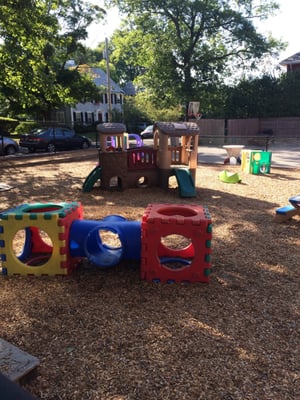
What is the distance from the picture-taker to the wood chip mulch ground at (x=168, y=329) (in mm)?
2391

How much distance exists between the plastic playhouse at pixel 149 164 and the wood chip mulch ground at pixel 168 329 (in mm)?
3792

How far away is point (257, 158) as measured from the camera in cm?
1177

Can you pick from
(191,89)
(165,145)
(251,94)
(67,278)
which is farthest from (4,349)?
(251,94)

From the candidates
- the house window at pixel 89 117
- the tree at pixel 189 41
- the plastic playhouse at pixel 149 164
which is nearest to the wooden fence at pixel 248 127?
the tree at pixel 189 41

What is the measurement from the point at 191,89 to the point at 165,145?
74.1ft

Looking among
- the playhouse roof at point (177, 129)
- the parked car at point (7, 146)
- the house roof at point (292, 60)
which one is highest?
the house roof at point (292, 60)

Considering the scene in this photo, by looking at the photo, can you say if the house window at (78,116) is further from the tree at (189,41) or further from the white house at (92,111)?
the tree at (189,41)

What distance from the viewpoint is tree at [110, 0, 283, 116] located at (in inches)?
1121

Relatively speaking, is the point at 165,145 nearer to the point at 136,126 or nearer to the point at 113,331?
the point at 113,331

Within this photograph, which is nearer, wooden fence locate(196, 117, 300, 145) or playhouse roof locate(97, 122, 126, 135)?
playhouse roof locate(97, 122, 126, 135)

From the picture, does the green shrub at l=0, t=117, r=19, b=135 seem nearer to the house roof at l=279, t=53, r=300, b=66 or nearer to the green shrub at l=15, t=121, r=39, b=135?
the green shrub at l=15, t=121, r=39, b=135

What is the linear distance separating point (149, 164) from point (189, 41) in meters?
23.8

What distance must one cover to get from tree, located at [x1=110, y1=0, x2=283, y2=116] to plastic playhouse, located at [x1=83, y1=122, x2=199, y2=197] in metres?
21.9

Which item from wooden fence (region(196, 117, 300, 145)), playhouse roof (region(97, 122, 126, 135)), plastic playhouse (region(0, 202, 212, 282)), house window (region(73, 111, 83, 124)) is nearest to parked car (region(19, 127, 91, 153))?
playhouse roof (region(97, 122, 126, 135))
